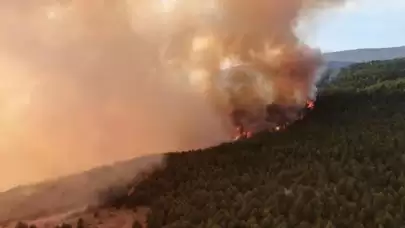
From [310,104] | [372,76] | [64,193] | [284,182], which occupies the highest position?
[372,76]

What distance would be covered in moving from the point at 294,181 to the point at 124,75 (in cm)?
966

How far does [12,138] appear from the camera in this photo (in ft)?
82.8

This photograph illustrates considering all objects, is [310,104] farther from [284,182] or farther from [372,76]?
[372,76]

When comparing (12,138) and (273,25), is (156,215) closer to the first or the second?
(12,138)

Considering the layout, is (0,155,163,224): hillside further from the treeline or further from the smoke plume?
the treeline

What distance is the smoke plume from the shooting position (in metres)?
25.5

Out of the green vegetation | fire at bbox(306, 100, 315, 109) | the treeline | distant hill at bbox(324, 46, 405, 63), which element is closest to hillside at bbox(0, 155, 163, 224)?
the green vegetation

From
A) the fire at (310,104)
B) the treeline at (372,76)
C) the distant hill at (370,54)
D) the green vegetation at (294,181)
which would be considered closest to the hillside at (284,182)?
the green vegetation at (294,181)

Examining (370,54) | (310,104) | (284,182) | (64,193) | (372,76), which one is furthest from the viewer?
(370,54)

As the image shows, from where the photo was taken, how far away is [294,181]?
20.5 m

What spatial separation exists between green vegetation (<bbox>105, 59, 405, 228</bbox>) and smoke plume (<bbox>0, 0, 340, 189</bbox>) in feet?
9.04

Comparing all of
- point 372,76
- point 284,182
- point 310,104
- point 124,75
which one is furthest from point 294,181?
point 372,76

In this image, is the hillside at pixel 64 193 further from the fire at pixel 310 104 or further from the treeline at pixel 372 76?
the treeline at pixel 372 76

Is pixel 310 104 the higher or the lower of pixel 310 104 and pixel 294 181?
the higher
